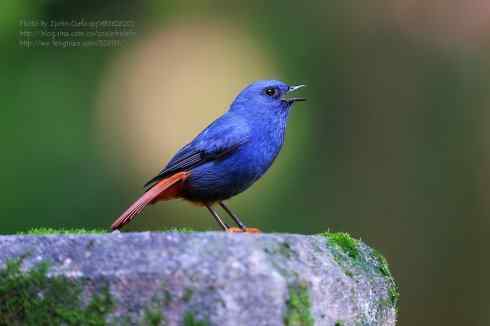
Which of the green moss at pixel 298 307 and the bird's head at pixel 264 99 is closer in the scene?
the green moss at pixel 298 307

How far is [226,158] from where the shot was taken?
4.66 m

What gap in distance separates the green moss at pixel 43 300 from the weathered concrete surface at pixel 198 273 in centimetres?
3

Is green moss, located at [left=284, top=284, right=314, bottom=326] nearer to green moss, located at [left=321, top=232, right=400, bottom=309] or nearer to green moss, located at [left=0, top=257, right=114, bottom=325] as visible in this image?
green moss, located at [left=321, top=232, right=400, bottom=309]

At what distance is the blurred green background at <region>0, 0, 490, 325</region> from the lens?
7.66 metres

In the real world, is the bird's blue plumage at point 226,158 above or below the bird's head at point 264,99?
below

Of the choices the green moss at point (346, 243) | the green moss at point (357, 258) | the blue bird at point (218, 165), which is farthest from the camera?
the blue bird at point (218, 165)

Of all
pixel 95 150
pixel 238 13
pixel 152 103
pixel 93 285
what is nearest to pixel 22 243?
pixel 93 285

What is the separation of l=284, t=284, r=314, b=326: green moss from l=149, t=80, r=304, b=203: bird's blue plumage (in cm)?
198

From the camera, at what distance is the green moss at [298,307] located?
104 inches

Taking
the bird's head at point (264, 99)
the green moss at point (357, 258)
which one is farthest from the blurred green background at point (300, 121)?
the green moss at point (357, 258)

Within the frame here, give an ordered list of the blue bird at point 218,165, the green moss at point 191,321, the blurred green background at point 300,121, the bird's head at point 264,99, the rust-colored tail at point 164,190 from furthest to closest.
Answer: the blurred green background at point 300,121 < the bird's head at point 264,99 < the blue bird at point 218,165 < the rust-colored tail at point 164,190 < the green moss at point 191,321

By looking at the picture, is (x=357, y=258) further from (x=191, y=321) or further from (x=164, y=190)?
(x=164, y=190)

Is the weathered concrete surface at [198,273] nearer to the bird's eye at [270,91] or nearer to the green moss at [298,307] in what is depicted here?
the green moss at [298,307]

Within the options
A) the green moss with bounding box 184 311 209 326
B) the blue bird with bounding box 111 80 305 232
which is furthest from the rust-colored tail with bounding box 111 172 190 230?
the green moss with bounding box 184 311 209 326
